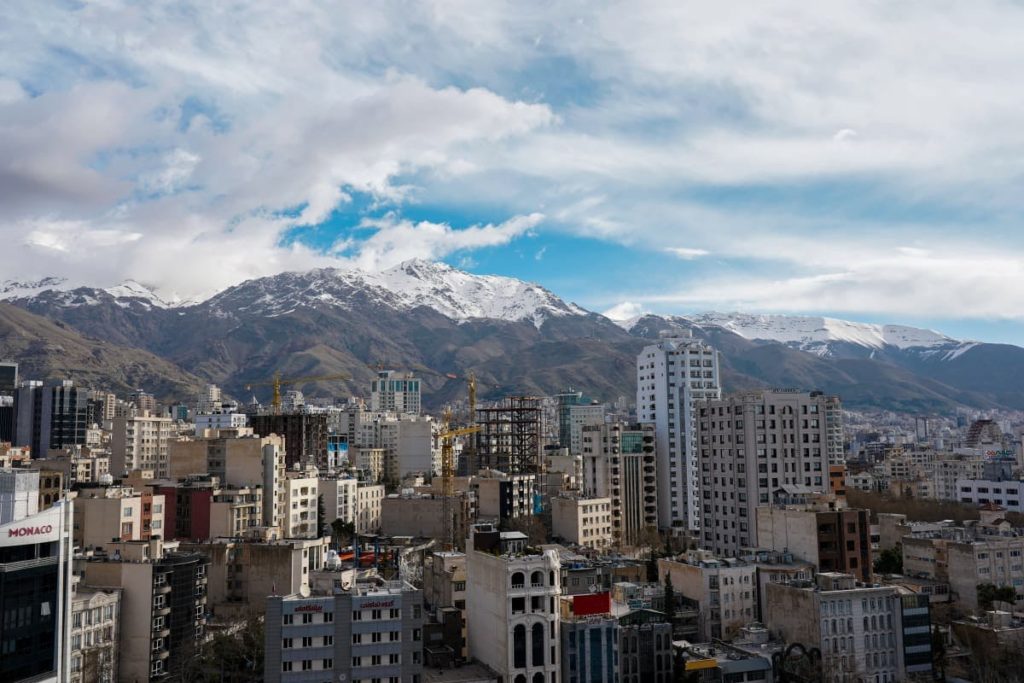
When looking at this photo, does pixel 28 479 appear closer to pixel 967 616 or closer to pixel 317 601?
pixel 317 601

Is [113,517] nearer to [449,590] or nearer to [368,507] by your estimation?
[449,590]

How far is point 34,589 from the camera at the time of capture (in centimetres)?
3728

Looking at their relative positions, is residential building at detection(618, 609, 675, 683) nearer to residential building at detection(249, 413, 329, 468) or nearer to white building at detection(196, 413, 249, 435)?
residential building at detection(249, 413, 329, 468)

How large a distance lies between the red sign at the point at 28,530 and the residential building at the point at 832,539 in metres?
43.3

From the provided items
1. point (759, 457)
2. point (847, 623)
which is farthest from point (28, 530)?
point (759, 457)

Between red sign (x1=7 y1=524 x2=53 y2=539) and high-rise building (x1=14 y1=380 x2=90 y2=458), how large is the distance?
113m

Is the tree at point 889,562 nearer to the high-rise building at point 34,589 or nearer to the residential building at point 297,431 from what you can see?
the high-rise building at point 34,589

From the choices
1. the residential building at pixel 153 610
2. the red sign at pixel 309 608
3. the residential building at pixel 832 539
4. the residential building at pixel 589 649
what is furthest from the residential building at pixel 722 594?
the residential building at pixel 153 610

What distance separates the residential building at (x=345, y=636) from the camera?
40281mm

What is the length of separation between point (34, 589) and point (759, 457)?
170 ft

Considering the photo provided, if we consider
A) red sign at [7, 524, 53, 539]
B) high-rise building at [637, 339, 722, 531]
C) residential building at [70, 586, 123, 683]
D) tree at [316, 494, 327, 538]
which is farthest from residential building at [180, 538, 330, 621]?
high-rise building at [637, 339, 722, 531]

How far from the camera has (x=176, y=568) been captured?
155 ft

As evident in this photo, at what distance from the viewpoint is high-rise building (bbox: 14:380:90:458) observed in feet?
463

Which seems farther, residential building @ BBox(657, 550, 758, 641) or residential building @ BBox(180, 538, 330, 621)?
residential building @ BBox(180, 538, 330, 621)
